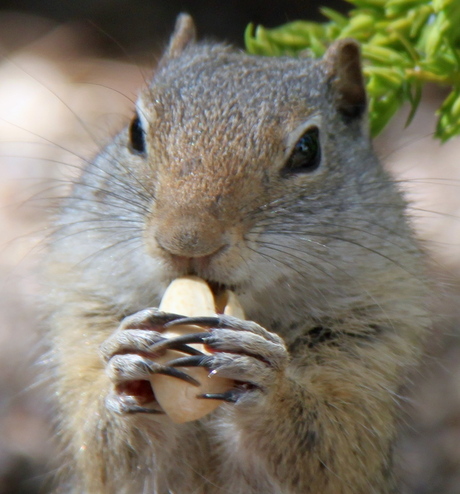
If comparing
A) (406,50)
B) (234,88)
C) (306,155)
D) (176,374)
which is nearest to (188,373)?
(176,374)

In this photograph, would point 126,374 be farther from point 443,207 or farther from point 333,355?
point 443,207

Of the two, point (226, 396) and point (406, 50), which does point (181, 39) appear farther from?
point (226, 396)

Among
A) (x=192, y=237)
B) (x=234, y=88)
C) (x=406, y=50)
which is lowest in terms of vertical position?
(x=192, y=237)

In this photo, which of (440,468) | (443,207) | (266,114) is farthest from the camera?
(443,207)

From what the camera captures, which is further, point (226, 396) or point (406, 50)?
point (406, 50)

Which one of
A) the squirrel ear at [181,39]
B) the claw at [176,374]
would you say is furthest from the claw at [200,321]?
the squirrel ear at [181,39]

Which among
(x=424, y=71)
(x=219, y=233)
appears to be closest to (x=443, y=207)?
(x=424, y=71)

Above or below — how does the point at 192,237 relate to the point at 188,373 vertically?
above
